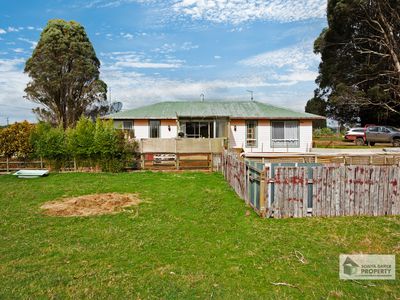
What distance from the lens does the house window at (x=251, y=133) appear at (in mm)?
23730

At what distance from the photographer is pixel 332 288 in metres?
4.09

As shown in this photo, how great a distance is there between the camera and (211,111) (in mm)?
24469

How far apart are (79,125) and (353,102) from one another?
96.4 feet

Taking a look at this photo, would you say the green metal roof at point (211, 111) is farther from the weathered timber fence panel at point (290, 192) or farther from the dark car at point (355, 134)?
→ the weathered timber fence panel at point (290, 192)

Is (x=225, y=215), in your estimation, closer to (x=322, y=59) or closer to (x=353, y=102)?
(x=353, y=102)

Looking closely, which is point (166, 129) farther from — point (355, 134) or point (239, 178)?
point (355, 134)

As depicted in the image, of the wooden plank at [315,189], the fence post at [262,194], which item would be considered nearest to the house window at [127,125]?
the fence post at [262,194]

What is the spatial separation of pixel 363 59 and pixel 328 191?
33.1m

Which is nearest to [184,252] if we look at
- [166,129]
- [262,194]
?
[262,194]

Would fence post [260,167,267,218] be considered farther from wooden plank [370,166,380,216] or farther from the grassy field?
wooden plank [370,166,380,216]

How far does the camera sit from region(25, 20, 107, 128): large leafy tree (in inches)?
1342

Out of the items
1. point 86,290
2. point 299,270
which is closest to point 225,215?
point 299,270

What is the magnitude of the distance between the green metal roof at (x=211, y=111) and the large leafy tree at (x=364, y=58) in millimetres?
11031

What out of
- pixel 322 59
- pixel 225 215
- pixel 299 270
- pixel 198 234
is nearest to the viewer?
pixel 299 270
